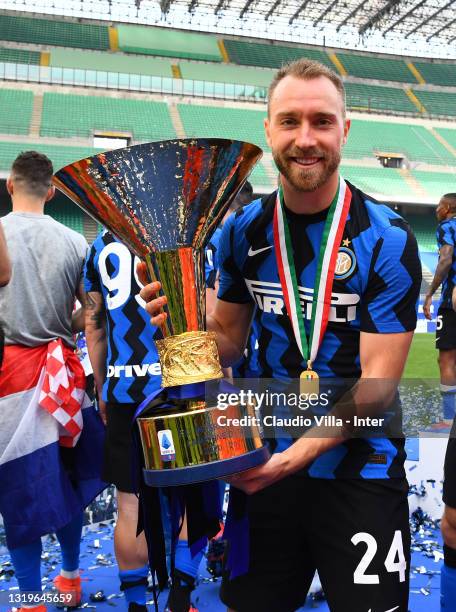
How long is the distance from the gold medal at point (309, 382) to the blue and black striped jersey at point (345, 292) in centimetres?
3

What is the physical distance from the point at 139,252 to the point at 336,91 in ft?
1.93

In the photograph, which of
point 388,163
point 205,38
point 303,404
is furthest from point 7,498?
point 205,38

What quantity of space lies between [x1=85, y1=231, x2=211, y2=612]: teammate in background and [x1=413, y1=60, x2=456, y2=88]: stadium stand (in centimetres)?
2909

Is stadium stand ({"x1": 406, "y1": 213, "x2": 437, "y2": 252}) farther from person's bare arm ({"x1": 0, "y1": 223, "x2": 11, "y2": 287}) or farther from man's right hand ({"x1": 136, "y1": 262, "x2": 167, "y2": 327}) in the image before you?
man's right hand ({"x1": 136, "y1": 262, "x2": 167, "y2": 327})

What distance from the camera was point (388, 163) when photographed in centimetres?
2384

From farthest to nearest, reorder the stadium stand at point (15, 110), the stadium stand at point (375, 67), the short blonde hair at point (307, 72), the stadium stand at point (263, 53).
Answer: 1. the stadium stand at point (375, 67)
2. the stadium stand at point (263, 53)
3. the stadium stand at point (15, 110)
4. the short blonde hair at point (307, 72)

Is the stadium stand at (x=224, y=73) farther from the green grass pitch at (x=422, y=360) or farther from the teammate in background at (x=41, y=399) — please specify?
the teammate in background at (x=41, y=399)

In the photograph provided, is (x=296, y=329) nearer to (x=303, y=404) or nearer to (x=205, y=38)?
(x=303, y=404)

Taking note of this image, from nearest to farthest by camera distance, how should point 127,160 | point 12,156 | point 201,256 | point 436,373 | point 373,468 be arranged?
1. point 127,160
2. point 201,256
3. point 373,468
4. point 436,373
5. point 12,156

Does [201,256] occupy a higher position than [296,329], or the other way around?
[201,256]

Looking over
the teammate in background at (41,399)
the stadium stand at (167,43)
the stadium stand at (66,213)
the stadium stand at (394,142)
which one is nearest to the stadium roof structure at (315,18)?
the stadium stand at (167,43)

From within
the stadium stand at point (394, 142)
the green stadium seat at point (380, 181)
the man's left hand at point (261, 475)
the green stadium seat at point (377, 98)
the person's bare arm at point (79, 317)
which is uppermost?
the green stadium seat at point (377, 98)

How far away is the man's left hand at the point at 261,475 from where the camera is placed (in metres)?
1.25

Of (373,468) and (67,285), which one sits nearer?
(373,468)
